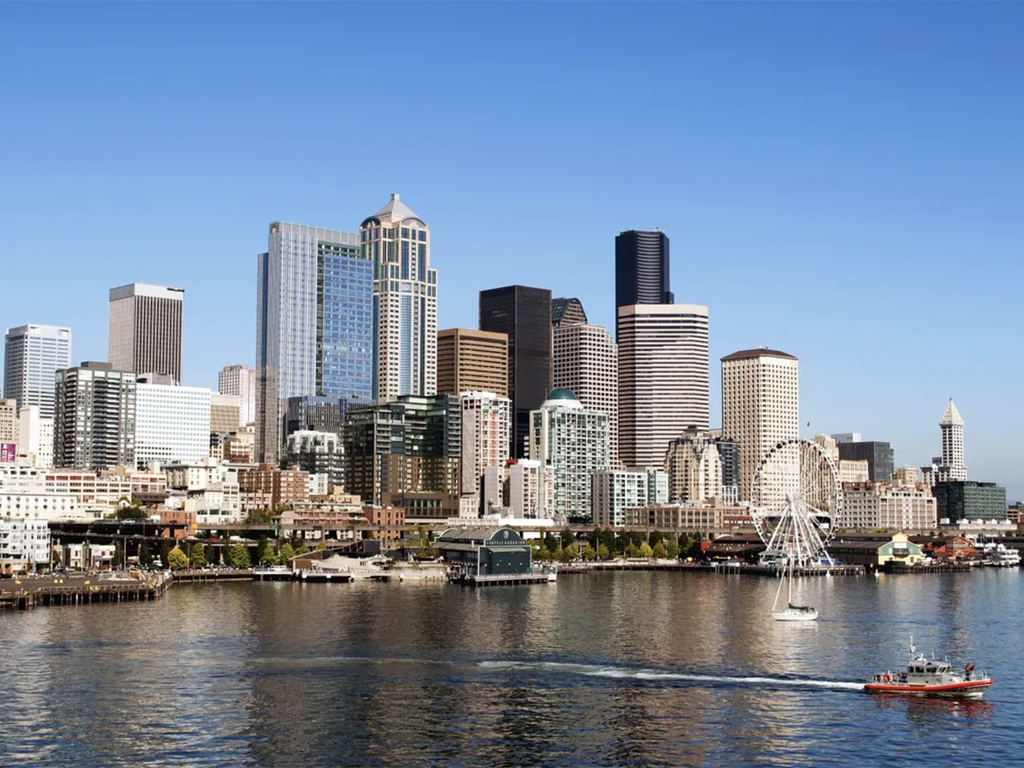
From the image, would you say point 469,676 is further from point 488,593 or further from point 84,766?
point 488,593

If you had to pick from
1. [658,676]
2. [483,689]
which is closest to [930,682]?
[658,676]

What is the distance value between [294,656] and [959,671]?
45.9 meters

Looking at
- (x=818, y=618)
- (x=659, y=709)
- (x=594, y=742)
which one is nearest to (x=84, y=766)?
(x=594, y=742)

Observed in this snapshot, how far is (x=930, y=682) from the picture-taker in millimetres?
87250

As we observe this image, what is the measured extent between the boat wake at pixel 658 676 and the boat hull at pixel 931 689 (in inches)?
54.5

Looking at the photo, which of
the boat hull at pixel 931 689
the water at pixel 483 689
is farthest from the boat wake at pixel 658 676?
the boat hull at pixel 931 689

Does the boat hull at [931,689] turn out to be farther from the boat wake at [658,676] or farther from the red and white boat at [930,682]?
the boat wake at [658,676]

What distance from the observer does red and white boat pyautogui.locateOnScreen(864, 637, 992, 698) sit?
86.6m

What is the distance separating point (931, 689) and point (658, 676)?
17138 millimetres

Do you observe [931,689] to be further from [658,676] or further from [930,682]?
[658,676]

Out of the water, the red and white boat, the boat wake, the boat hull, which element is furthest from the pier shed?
the boat hull

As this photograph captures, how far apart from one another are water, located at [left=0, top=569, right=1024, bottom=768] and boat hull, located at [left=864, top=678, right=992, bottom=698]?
50.0 inches

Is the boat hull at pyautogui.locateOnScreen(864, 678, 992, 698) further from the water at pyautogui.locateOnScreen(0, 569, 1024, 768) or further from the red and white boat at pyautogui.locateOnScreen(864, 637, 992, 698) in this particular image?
the water at pyautogui.locateOnScreen(0, 569, 1024, 768)

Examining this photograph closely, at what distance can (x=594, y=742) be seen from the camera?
2872 inches
